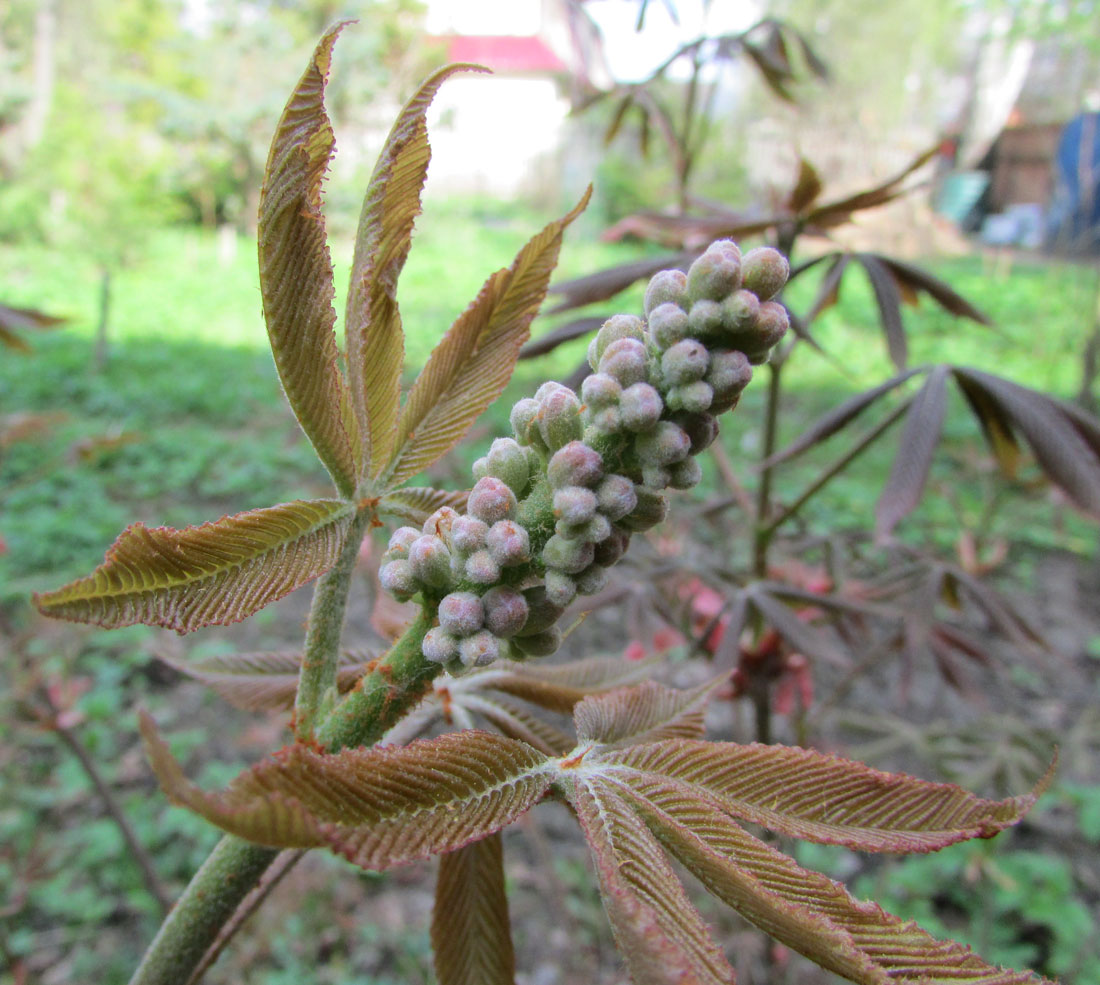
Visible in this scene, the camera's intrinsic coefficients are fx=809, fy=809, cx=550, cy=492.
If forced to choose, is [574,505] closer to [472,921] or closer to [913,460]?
[472,921]

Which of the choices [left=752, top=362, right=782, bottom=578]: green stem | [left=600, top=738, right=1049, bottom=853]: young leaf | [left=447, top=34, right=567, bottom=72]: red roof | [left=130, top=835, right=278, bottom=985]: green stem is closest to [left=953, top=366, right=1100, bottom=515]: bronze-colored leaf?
[left=752, top=362, right=782, bottom=578]: green stem

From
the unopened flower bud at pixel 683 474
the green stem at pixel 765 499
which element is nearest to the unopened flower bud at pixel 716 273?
the unopened flower bud at pixel 683 474

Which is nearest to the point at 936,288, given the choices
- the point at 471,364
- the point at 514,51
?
the point at 471,364

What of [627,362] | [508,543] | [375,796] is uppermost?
[627,362]

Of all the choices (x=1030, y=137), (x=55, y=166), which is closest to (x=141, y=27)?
(x=55, y=166)

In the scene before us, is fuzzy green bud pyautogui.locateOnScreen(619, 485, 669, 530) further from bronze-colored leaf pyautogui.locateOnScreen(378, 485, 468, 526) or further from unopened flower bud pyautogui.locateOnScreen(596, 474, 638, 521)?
bronze-colored leaf pyautogui.locateOnScreen(378, 485, 468, 526)

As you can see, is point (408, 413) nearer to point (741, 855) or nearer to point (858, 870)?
point (741, 855)
